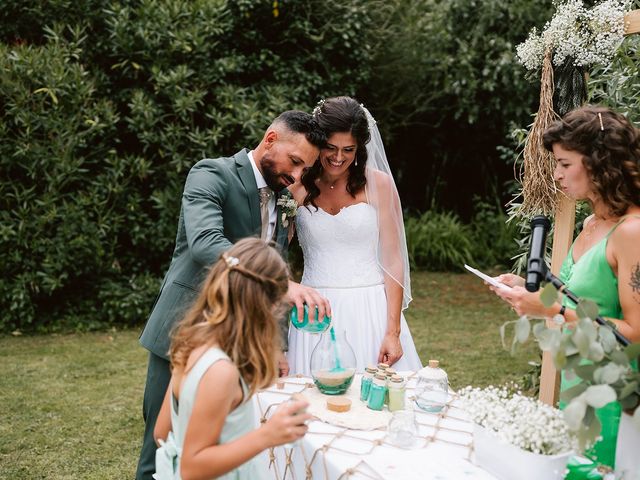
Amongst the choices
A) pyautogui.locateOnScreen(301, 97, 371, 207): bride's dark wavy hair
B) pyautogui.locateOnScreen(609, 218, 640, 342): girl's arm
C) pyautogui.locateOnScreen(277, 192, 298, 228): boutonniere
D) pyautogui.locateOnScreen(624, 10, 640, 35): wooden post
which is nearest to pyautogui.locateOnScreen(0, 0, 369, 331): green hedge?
pyautogui.locateOnScreen(301, 97, 371, 207): bride's dark wavy hair

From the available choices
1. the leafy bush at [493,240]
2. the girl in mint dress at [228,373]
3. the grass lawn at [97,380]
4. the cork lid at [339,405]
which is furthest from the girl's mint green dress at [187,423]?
the leafy bush at [493,240]

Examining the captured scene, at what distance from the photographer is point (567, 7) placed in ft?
10.2

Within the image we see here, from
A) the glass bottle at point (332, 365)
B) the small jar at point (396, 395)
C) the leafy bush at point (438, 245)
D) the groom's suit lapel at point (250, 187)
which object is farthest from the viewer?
the leafy bush at point (438, 245)

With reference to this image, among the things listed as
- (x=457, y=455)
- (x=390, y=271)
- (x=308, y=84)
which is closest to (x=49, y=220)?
(x=308, y=84)

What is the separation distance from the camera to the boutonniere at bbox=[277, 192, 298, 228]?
3.05 m

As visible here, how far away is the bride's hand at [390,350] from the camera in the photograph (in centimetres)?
324

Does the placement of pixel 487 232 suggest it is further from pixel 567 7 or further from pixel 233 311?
pixel 233 311

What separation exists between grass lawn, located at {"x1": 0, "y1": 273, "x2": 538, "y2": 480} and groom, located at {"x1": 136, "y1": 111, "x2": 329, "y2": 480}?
1365mm

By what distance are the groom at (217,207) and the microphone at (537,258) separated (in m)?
1.31

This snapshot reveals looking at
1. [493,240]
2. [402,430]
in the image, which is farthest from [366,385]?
[493,240]

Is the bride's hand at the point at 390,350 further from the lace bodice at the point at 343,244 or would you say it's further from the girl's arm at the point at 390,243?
the lace bodice at the point at 343,244

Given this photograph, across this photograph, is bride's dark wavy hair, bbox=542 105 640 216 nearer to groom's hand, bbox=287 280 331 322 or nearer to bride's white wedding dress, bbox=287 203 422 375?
groom's hand, bbox=287 280 331 322

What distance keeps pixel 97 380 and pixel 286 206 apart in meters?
3.27

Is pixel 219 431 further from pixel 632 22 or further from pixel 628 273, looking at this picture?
pixel 632 22
